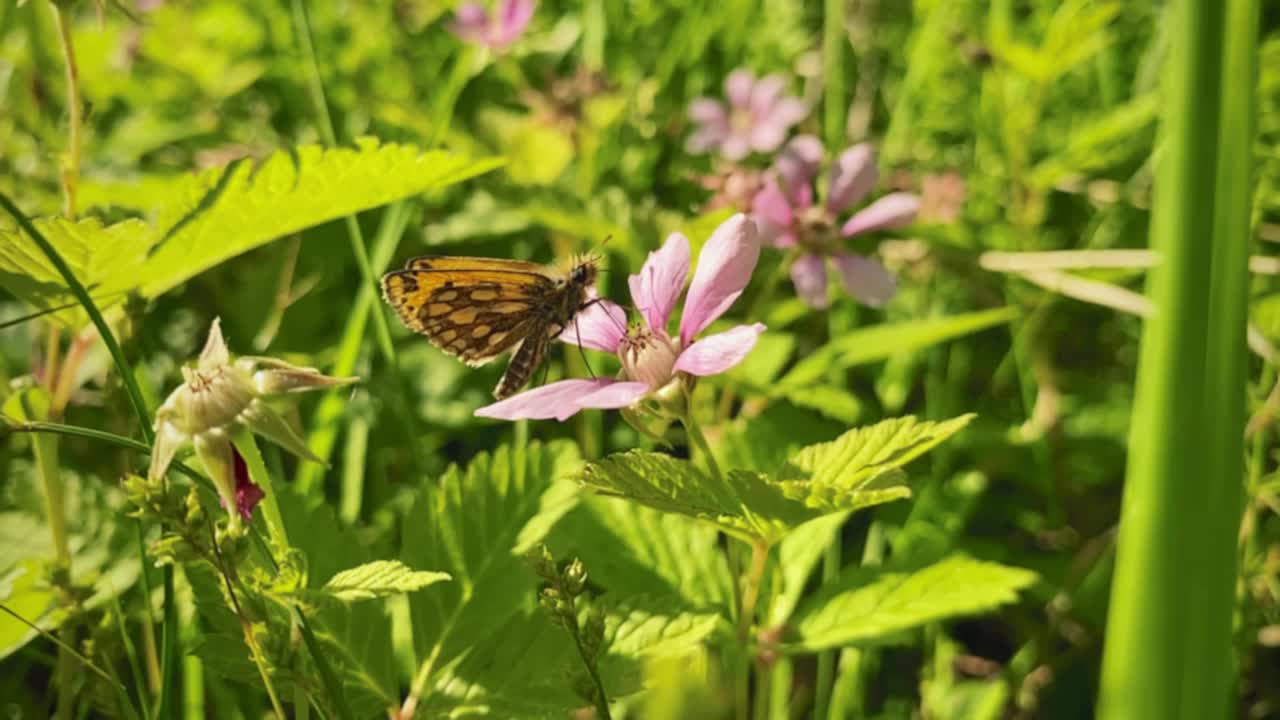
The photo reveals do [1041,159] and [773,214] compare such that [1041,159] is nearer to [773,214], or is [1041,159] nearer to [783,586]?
[773,214]

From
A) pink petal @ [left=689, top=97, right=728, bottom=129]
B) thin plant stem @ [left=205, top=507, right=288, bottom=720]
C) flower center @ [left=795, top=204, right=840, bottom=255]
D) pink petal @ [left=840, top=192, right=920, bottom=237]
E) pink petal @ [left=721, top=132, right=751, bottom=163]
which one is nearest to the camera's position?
thin plant stem @ [left=205, top=507, right=288, bottom=720]

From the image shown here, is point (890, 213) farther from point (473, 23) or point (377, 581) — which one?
point (473, 23)

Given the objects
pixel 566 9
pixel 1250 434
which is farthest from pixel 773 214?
pixel 566 9

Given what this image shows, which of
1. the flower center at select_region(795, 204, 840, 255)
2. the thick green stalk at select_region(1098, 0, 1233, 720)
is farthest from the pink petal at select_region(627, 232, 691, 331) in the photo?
the flower center at select_region(795, 204, 840, 255)

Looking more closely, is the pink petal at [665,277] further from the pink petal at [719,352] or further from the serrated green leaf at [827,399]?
the serrated green leaf at [827,399]

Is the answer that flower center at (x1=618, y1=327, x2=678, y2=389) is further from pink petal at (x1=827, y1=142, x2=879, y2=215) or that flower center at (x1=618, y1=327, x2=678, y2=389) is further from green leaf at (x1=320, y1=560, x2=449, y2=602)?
pink petal at (x1=827, y1=142, x2=879, y2=215)

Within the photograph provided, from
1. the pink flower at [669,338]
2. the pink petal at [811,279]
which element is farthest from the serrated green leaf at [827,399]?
the pink flower at [669,338]
